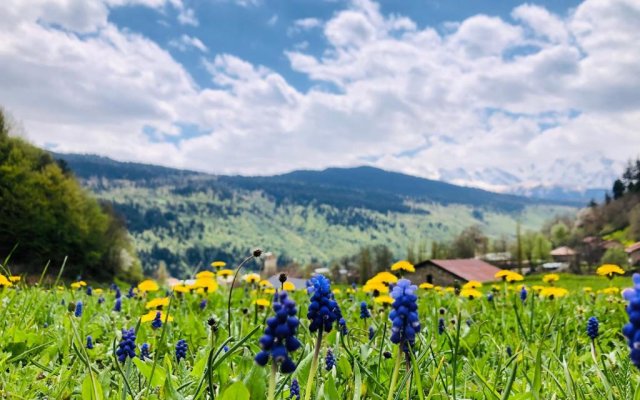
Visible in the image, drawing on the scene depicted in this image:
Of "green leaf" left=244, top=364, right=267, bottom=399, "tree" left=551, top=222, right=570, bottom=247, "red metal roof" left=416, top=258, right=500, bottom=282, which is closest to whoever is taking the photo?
"green leaf" left=244, top=364, right=267, bottom=399

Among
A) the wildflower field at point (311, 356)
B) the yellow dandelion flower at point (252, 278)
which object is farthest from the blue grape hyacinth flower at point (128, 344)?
the yellow dandelion flower at point (252, 278)

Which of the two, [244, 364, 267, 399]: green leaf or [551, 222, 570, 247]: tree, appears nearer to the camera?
[244, 364, 267, 399]: green leaf

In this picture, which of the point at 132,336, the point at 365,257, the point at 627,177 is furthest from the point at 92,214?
the point at 627,177

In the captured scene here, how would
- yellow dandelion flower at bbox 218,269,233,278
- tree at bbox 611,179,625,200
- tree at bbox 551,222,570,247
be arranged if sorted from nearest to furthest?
1. yellow dandelion flower at bbox 218,269,233,278
2. tree at bbox 611,179,625,200
3. tree at bbox 551,222,570,247

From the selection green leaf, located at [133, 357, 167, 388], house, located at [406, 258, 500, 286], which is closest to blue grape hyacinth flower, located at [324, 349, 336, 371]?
green leaf, located at [133, 357, 167, 388]

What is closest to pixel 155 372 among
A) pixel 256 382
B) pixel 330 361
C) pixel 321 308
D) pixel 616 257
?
pixel 256 382

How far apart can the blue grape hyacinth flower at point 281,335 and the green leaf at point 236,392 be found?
57 centimetres

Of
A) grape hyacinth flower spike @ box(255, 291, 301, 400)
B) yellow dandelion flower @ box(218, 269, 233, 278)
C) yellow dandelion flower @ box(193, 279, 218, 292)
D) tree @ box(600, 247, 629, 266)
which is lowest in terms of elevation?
tree @ box(600, 247, 629, 266)

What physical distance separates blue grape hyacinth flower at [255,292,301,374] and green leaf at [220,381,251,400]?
57 cm

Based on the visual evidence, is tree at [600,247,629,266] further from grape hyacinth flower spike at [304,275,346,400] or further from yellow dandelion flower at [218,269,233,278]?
grape hyacinth flower spike at [304,275,346,400]

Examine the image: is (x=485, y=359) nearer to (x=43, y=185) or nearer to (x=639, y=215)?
(x=43, y=185)

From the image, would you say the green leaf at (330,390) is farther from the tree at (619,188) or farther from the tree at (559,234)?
the tree at (559,234)

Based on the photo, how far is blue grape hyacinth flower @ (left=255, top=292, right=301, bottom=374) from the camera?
6.68ft

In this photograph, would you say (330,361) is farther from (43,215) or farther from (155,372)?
(43,215)
